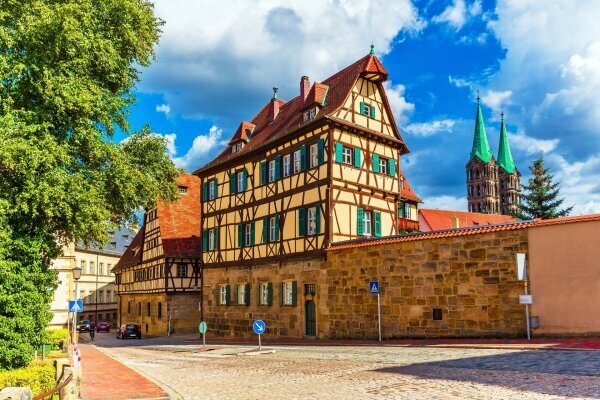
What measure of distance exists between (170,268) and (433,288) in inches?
1135

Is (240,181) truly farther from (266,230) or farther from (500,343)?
(500,343)

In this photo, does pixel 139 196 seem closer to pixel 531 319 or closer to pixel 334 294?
pixel 334 294

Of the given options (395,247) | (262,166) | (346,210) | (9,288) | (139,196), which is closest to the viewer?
(9,288)

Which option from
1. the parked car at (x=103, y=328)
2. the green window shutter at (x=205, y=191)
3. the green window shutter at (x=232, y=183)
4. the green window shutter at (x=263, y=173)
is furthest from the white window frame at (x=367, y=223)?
the parked car at (x=103, y=328)

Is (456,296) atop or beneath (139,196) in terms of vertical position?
beneath

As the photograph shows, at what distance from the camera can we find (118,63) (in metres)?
20.6

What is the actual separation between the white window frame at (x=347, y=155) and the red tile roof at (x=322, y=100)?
212 cm

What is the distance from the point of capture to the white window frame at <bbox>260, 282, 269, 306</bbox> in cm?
3244

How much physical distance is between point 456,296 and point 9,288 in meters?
15.2

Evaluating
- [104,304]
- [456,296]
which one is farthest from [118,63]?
[104,304]

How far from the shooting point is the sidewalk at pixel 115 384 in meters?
12.2

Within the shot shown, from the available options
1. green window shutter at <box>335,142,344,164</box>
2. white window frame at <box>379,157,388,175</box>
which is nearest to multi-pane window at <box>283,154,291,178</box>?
green window shutter at <box>335,142,344,164</box>

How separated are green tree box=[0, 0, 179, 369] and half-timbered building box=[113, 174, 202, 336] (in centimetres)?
2601

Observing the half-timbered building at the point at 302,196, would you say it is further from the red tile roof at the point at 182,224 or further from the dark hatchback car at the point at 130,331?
the dark hatchback car at the point at 130,331
